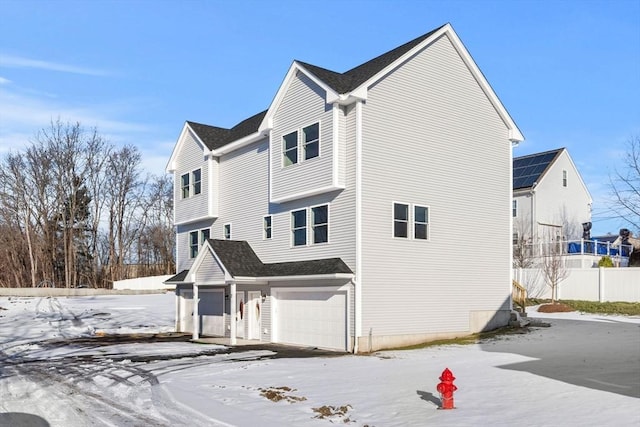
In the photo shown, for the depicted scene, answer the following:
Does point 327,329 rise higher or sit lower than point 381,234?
lower

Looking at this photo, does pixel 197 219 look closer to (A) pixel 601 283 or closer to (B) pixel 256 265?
(B) pixel 256 265

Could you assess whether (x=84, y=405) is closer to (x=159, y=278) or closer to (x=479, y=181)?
(x=479, y=181)

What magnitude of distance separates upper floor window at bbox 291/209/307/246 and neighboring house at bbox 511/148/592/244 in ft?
71.4

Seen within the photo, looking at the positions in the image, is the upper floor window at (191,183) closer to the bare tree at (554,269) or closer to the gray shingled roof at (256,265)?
the gray shingled roof at (256,265)

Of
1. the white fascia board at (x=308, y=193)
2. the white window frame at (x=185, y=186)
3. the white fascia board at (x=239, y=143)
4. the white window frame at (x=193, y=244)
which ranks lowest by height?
the white window frame at (x=193, y=244)

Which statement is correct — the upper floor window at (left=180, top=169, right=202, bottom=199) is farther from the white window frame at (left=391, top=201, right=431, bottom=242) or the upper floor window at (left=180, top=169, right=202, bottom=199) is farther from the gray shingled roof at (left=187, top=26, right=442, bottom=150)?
the white window frame at (left=391, top=201, right=431, bottom=242)

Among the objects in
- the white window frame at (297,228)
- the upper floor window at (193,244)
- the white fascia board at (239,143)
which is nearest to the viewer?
the white window frame at (297,228)

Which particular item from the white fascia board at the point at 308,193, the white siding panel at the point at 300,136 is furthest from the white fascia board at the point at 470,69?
the white fascia board at the point at 308,193

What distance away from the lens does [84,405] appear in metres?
11.7

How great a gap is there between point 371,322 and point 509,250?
842 cm

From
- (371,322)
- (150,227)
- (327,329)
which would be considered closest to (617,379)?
(371,322)

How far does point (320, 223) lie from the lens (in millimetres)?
22688

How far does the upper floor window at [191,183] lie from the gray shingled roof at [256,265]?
227 inches

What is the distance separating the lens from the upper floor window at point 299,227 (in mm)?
23453
